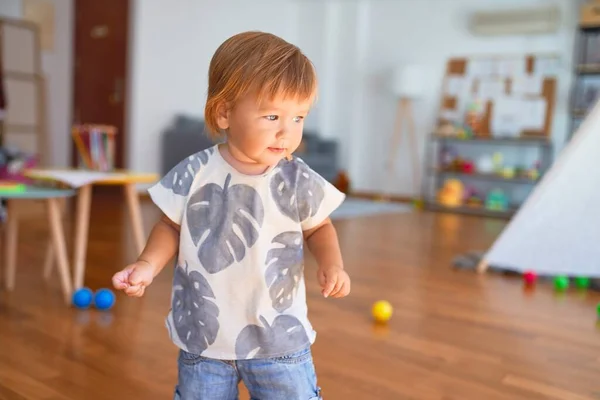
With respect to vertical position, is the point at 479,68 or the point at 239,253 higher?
the point at 479,68

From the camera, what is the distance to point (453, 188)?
577cm

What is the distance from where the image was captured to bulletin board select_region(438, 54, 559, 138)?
5570 millimetres

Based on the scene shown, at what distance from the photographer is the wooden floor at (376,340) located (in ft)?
4.68

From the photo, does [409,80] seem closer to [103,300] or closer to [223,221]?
[103,300]

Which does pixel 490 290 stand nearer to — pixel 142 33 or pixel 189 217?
pixel 189 217

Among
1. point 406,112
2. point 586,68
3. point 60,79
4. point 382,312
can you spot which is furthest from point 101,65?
point 382,312

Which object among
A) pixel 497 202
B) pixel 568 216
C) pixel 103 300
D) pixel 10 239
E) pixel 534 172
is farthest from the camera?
pixel 497 202

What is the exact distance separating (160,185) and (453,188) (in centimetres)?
513

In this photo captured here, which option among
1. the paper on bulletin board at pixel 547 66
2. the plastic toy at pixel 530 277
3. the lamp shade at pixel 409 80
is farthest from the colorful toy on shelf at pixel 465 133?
the plastic toy at pixel 530 277

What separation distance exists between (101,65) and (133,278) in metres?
5.42

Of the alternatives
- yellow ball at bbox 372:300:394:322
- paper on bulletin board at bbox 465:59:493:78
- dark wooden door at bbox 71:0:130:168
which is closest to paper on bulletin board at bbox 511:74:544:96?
paper on bulletin board at bbox 465:59:493:78

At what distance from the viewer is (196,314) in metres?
0.90

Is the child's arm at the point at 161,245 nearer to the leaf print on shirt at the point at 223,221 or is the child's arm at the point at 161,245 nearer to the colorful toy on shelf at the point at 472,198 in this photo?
the leaf print on shirt at the point at 223,221

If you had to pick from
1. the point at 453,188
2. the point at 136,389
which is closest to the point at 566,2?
the point at 453,188
